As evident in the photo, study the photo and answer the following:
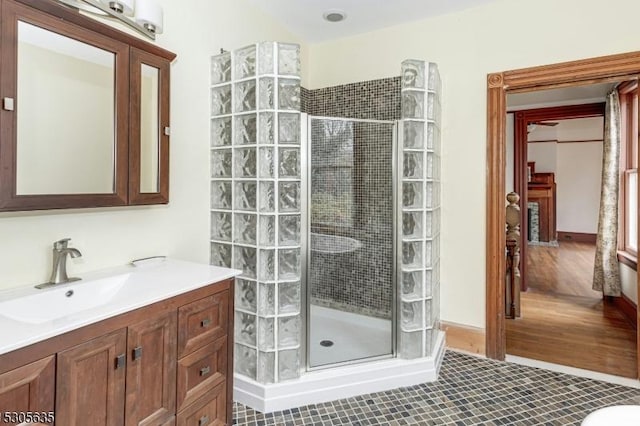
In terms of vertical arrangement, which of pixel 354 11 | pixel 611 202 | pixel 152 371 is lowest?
pixel 152 371

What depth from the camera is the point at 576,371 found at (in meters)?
2.45

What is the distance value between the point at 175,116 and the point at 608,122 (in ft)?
13.9

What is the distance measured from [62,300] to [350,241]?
6.09 feet

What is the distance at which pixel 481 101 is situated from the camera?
2.68 m

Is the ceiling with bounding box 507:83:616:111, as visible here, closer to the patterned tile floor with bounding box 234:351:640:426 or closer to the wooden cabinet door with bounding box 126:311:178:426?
the patterned tile floor with bounding box 234:351:640:426

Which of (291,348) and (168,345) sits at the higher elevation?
(168,345)

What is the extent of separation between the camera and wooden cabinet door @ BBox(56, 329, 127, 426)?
107 centimetres

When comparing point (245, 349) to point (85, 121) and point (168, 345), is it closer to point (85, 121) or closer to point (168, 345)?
point (168, 345)

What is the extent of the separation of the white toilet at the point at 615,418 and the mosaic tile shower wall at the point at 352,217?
1587mm

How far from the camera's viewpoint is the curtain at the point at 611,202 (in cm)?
371

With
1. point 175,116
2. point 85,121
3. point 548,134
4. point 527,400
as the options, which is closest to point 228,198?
point 175,116

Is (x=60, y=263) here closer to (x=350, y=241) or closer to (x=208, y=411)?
(x=208, y=411)

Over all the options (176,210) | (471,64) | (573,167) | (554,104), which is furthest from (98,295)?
(573,167)

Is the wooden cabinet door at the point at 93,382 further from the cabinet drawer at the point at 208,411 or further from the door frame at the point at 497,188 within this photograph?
the door frame at the point at 497,188
